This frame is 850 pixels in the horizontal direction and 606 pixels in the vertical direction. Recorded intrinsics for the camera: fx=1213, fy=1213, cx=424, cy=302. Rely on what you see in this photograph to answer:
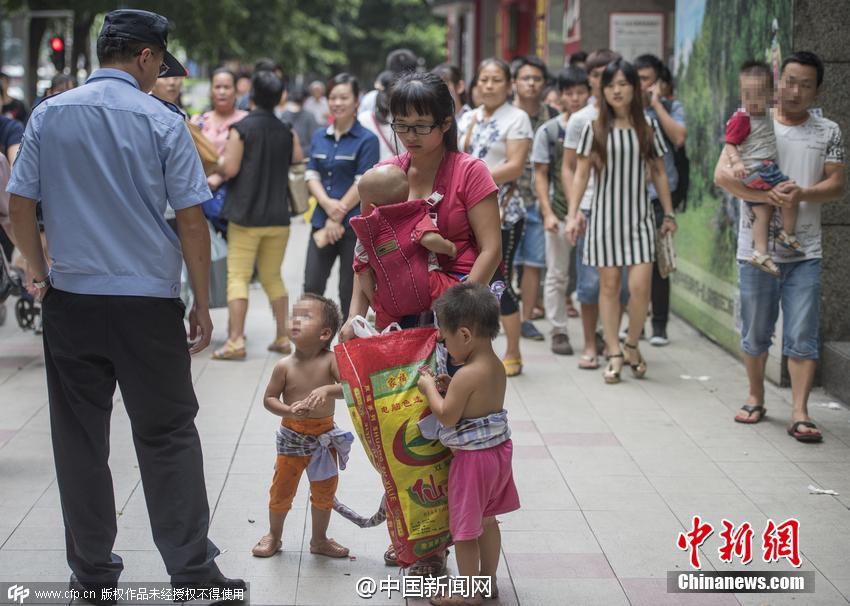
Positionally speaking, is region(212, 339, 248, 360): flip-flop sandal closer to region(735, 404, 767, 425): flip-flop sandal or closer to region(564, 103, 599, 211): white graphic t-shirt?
region(564, 103, 599, 211): white graphic t-shirt

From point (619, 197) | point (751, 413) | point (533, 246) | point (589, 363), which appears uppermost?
point (619, 197)

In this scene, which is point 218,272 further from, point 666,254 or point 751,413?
point 751,413

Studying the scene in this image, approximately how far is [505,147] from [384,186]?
3.83 metres

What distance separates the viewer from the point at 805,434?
21.3 feet

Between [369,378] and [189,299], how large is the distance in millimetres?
5555

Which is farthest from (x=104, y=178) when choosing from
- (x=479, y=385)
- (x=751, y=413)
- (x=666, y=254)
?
(x=666, y=254)

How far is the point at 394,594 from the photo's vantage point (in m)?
4.43

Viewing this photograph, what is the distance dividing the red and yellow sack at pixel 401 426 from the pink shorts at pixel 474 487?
108 mm

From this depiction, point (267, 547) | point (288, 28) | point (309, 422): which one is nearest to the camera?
point (309, 422)

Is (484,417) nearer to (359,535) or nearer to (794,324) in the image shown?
(359,535)

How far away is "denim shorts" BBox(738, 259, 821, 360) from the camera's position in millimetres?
6500

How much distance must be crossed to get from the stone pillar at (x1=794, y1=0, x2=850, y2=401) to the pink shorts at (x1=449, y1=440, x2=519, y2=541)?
3813 millimetres

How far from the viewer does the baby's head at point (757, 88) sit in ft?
21.3

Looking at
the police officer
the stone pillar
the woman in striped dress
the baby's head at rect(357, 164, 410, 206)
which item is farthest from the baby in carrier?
the stone pillar
